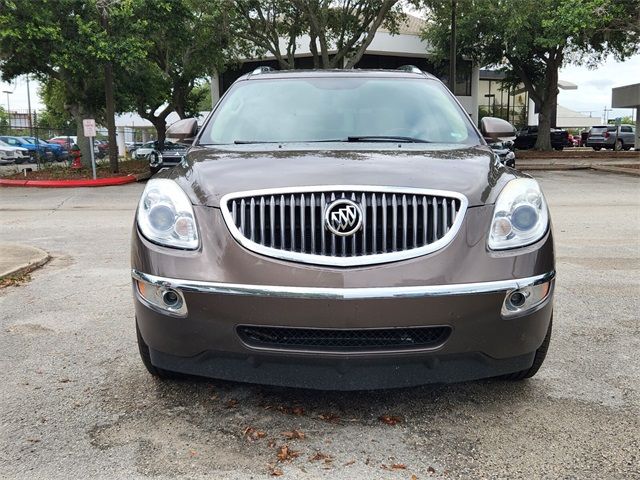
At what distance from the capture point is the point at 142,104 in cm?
2741

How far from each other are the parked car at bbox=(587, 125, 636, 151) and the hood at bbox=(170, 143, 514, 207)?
4023 centimetres

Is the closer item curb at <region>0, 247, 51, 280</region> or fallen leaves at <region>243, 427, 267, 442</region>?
fallen leaves at <region>243, 427, 267, 442</region>

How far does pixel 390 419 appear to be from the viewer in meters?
2.86

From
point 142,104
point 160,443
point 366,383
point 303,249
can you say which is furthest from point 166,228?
point 142,104

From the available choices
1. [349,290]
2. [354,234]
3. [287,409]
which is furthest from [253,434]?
[354,234]

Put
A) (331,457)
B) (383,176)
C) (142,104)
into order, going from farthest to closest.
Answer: (142,104), (383,176), (331,457)

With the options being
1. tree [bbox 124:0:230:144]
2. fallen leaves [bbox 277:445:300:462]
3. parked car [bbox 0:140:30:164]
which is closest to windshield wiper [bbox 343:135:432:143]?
fallen leaves [bbox 277:445:300:462]

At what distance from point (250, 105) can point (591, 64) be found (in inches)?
1231

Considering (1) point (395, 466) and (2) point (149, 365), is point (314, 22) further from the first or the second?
(1) point (395, 466)

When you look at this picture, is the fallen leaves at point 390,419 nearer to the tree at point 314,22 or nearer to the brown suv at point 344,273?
the brown suv at point 344,273

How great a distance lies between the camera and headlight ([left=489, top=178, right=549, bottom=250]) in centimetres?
265

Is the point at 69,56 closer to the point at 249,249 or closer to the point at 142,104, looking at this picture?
the point at 142,104

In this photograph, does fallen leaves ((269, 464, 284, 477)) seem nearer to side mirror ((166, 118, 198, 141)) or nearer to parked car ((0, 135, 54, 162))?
side mirror ((166, 118, 198, 141))

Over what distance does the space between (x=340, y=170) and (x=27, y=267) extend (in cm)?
471
